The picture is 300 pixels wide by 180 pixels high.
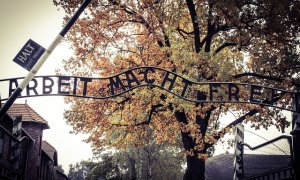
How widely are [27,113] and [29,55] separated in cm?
2825

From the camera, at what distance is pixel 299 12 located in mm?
13141

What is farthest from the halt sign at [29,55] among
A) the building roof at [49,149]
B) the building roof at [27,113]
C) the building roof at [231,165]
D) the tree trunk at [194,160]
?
the building roof at [49,149]

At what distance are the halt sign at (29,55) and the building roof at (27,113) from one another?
2676 centimetres

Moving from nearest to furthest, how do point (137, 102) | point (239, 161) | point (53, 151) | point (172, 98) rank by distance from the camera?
point (239, 161) → point (172, 98) → point (137, 102) → point (53, 151)

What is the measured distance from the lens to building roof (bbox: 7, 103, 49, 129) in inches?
1221

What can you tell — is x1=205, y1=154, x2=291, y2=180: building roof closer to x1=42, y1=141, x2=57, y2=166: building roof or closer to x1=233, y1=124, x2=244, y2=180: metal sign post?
x1=233, y1=124, x2=244, y2=180: metal sign post

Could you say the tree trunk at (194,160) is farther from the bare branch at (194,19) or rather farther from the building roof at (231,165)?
the building roof at (231,165)

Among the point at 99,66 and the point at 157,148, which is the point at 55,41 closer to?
Result: the point at 99,66

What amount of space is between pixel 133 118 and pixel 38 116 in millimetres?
20113

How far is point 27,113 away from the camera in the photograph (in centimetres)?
3183

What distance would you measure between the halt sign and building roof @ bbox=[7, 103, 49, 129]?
26761mm

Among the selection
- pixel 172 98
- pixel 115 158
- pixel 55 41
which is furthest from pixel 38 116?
pixel 55 41

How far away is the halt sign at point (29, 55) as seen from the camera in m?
5.82

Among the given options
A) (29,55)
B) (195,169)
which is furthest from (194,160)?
(29,55)
